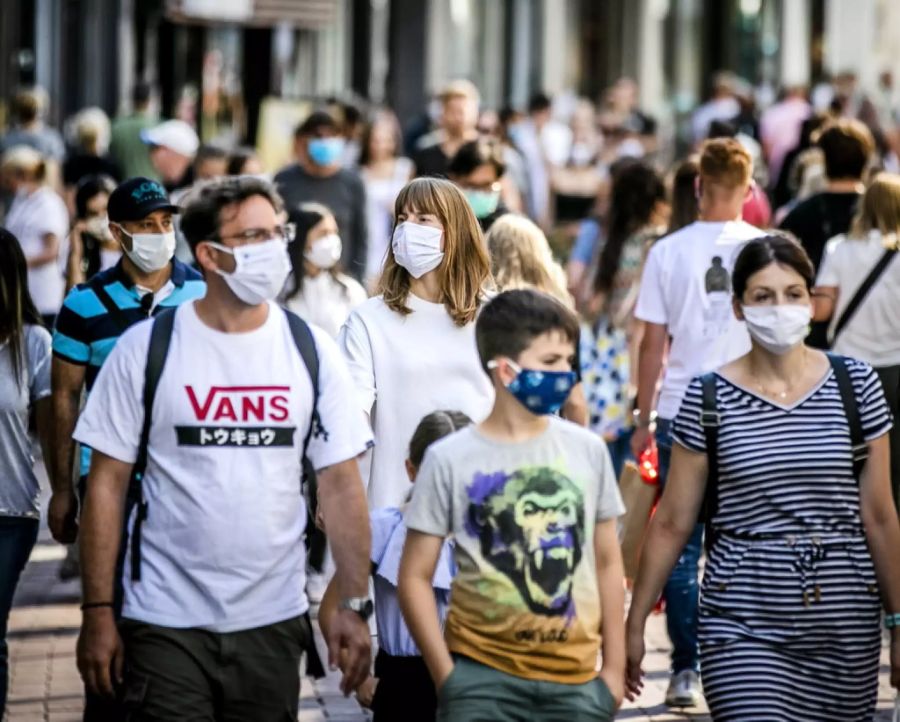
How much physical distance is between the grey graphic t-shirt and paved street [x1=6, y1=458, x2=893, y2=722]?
9.68 ft

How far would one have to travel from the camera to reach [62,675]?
8711 mm

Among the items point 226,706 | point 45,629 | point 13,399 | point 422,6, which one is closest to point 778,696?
point 226,706

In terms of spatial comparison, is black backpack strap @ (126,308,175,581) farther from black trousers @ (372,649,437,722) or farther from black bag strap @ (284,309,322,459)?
black trousers @ (372,649,437,722)

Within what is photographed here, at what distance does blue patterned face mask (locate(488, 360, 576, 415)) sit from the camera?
5055mm

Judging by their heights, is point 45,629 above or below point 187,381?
below

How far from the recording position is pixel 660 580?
5.68 metres

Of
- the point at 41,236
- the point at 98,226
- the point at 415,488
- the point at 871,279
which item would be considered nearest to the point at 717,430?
the point at 415,488

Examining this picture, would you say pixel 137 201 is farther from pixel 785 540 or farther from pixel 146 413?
pixel 785 540

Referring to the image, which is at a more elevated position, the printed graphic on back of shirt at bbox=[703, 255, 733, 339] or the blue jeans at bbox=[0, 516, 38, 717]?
the printed graphic on back of shirt at bbox=[703, 255, 733, 339]

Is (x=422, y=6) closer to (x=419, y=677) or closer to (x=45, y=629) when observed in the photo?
(x=45, y=629)

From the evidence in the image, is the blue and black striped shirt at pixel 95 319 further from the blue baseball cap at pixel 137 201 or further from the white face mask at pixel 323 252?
the white face mask at pixel 323 252

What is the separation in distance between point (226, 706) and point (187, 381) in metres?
0.79

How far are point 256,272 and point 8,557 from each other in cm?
196

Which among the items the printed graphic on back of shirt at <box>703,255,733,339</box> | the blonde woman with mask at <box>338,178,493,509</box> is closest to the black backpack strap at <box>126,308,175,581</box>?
the blonde woman with mask at <box>338,178,493,509</box>
